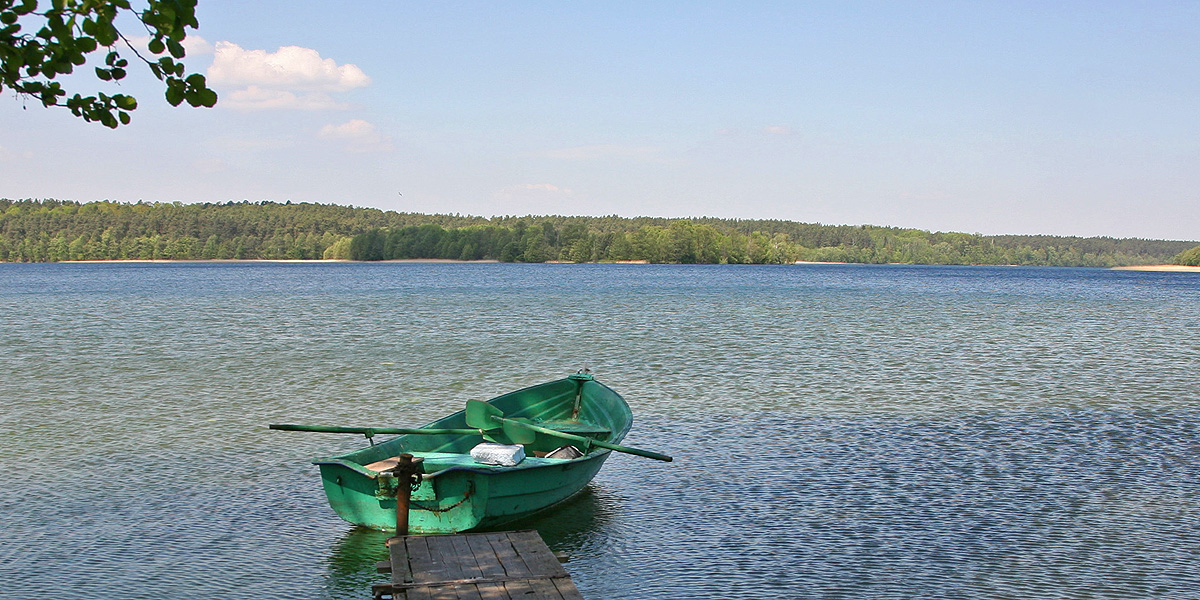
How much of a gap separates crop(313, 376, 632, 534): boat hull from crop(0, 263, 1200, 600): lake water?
0.42 metres

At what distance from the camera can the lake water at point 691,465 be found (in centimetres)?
1084

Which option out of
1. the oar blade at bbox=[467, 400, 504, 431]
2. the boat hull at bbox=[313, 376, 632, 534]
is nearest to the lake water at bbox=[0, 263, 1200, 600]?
the boat hull at bbox=[313, 376, 632, 534]

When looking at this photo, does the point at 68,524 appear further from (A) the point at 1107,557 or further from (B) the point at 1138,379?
(B) the point at 1138,379

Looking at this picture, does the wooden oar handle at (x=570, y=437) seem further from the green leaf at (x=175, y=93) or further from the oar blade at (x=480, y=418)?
the green leaf at (x=175, y=93)

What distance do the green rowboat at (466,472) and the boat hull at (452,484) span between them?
0.01 meters

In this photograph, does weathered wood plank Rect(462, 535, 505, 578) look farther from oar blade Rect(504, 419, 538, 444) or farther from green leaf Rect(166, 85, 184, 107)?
green leaf Rect(166, 85, 184, 107)

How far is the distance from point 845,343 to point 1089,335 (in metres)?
12.0

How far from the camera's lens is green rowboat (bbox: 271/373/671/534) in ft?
36.5

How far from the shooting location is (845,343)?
3725cm

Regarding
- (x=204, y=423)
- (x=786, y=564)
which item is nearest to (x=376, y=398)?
(x=204, y=423)

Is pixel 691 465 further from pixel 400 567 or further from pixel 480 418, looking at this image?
pixel 400 567

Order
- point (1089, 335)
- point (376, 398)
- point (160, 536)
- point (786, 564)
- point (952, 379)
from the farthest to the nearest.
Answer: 1. point (1089, 335)
2. point (952, 379)
3. point (376, 398)
4. point (160, 536)
5. point (786, 564)

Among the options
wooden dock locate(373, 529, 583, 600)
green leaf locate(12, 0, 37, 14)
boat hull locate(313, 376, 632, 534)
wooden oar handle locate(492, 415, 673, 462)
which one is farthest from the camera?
wooden oar handle locate(492, 415, 673, 462)

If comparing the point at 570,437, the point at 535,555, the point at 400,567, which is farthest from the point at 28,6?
the point at 570,437
